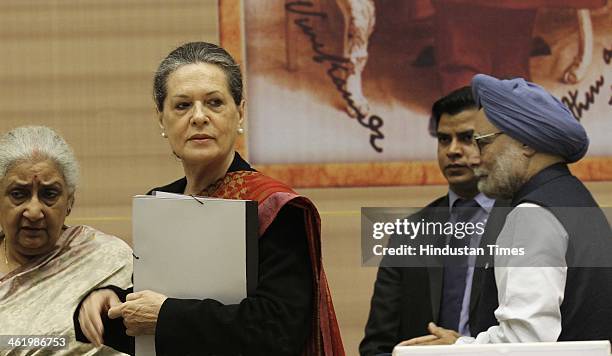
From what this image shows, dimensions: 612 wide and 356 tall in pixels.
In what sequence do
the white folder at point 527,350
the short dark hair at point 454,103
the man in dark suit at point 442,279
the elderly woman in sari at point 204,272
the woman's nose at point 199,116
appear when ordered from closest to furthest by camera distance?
the white folder at point 527,350 < the elderly woman in sari at point 204,272 < the woman's nose at point 199,116 < the man in dark suit at point 442,279 < the short dark hair at point 454,103

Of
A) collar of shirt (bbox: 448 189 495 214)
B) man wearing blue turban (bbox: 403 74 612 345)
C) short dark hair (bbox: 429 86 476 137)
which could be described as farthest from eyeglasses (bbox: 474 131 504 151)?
short dark hair (bbox: 429 86 476 137)

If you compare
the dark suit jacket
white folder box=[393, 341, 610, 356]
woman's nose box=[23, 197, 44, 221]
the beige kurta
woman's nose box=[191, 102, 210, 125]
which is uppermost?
woman's nose box=[191, 102, 210, 125]

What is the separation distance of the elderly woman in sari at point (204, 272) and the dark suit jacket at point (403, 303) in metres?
0.73

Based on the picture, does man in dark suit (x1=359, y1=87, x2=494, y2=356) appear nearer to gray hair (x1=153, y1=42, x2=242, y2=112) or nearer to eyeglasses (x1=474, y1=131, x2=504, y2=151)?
eyeglasses (x1=474, y1=131, x2=504, y2=151)

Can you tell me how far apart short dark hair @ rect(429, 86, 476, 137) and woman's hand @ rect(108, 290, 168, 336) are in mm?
1259

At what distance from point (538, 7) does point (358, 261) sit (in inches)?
38.7

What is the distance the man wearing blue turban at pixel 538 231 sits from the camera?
2100mm

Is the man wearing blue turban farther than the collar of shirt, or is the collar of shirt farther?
the collar of shirt

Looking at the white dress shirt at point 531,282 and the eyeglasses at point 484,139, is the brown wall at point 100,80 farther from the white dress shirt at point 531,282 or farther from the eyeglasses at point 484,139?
the white dress shirt at point 531,282

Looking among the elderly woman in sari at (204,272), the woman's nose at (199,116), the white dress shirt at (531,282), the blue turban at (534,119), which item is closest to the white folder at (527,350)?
the elderly woman in sari at (204,272)

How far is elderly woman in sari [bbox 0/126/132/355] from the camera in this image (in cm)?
236

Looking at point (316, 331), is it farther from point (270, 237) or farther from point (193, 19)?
point (193, 19)

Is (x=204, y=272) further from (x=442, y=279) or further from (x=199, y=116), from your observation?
(x=442, y=279)

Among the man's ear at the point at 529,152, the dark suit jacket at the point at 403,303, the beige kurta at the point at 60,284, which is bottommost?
the dark suit jacket at the point at 403,303
